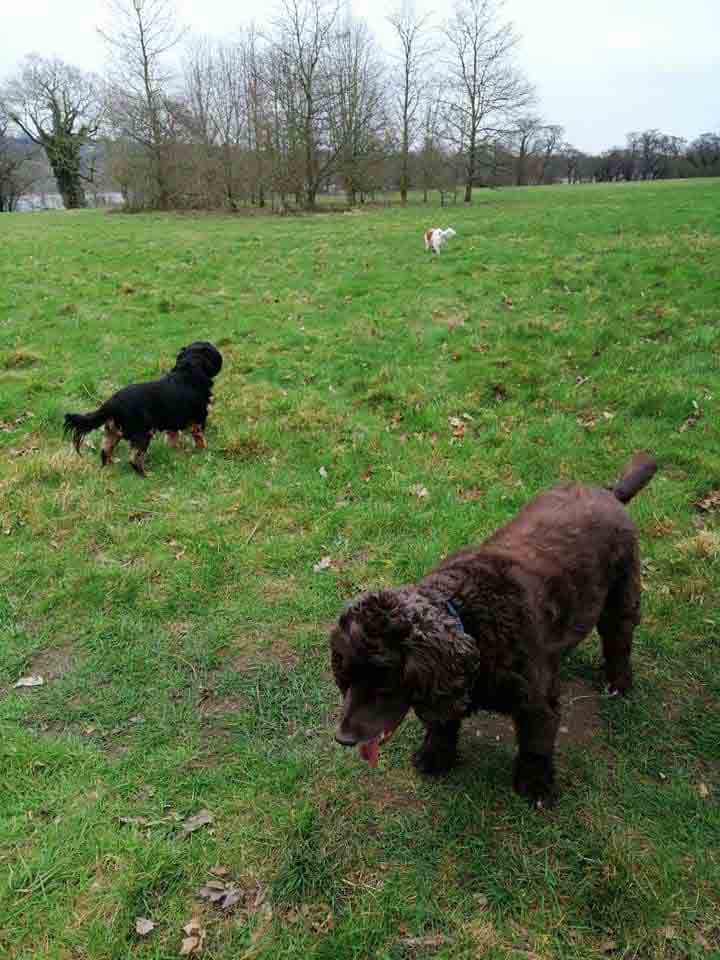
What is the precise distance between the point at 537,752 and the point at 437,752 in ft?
1.70

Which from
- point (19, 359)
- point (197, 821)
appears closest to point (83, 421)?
point (19, 359)

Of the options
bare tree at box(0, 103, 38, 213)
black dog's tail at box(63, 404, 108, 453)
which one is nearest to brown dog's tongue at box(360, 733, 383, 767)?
black dog's tail at box(63, 404, 108, 453)

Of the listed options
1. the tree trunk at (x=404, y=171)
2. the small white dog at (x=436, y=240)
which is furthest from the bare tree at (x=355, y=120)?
the small white dog at (x=436, y=240)

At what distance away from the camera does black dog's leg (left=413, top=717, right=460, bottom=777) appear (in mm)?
2979

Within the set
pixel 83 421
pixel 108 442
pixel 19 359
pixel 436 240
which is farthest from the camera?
pixel 436 240

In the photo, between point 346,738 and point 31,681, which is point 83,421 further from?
point 346,738

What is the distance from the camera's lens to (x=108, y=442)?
20.2ft

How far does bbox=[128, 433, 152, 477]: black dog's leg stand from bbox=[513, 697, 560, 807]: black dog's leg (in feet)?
14.9

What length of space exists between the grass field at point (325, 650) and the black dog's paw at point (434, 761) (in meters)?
0.06

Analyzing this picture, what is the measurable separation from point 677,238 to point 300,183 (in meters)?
25.9

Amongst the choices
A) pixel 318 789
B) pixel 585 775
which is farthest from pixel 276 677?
pixel 585 775

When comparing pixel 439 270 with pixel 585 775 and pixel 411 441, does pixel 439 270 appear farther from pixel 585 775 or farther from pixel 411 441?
pixel 585 775

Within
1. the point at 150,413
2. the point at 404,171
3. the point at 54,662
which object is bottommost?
the point at 54,662

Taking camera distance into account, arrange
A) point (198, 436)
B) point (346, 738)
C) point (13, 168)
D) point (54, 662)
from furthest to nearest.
Result: 1. point (13, 168)
2. point (198, 436)
3. point (54, 662)
4. point (346, 738)
